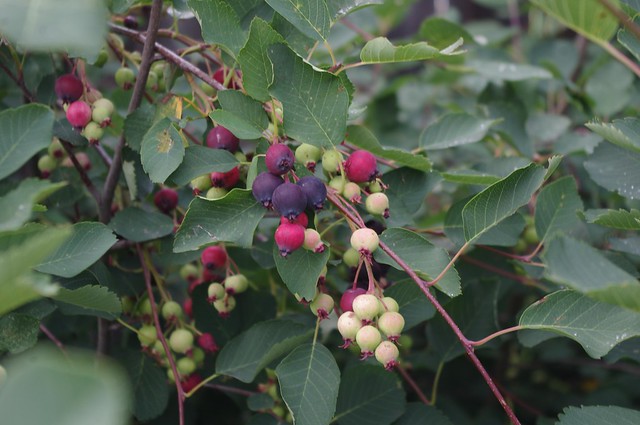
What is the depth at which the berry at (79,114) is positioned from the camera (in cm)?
112

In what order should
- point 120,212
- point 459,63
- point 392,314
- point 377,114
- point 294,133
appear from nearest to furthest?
point 392,314 → point 294,133 → point 120,212 → point 459,63 → point 377,114

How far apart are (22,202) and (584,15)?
78 cm

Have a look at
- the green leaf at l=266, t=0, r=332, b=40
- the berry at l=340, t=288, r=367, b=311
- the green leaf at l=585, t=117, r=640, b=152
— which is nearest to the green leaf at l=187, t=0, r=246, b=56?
the green leaf at l=266, t=0, r=332, b=40

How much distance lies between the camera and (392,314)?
898 millimetres

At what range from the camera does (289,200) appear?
905 millimetres

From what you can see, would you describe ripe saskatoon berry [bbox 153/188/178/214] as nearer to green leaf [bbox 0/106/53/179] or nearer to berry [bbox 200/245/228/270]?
berry [bbox 200/245/228/270]

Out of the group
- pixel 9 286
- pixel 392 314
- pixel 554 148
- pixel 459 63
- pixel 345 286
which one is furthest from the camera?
pixel 459 63

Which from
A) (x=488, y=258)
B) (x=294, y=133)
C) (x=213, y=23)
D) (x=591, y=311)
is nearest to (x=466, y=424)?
(x=488, y=258)

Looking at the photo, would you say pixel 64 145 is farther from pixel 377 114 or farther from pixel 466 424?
pixel 377 114

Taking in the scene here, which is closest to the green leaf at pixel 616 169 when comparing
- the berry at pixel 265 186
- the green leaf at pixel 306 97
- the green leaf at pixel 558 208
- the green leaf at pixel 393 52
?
the green leaf at pixel 558 208

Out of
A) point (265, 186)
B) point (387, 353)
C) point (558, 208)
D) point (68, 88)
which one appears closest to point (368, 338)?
point (387, 353)

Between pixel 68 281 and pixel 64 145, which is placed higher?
pixel 64 145

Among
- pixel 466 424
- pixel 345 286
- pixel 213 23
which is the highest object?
pixel 213 23

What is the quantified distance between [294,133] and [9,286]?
493mm
